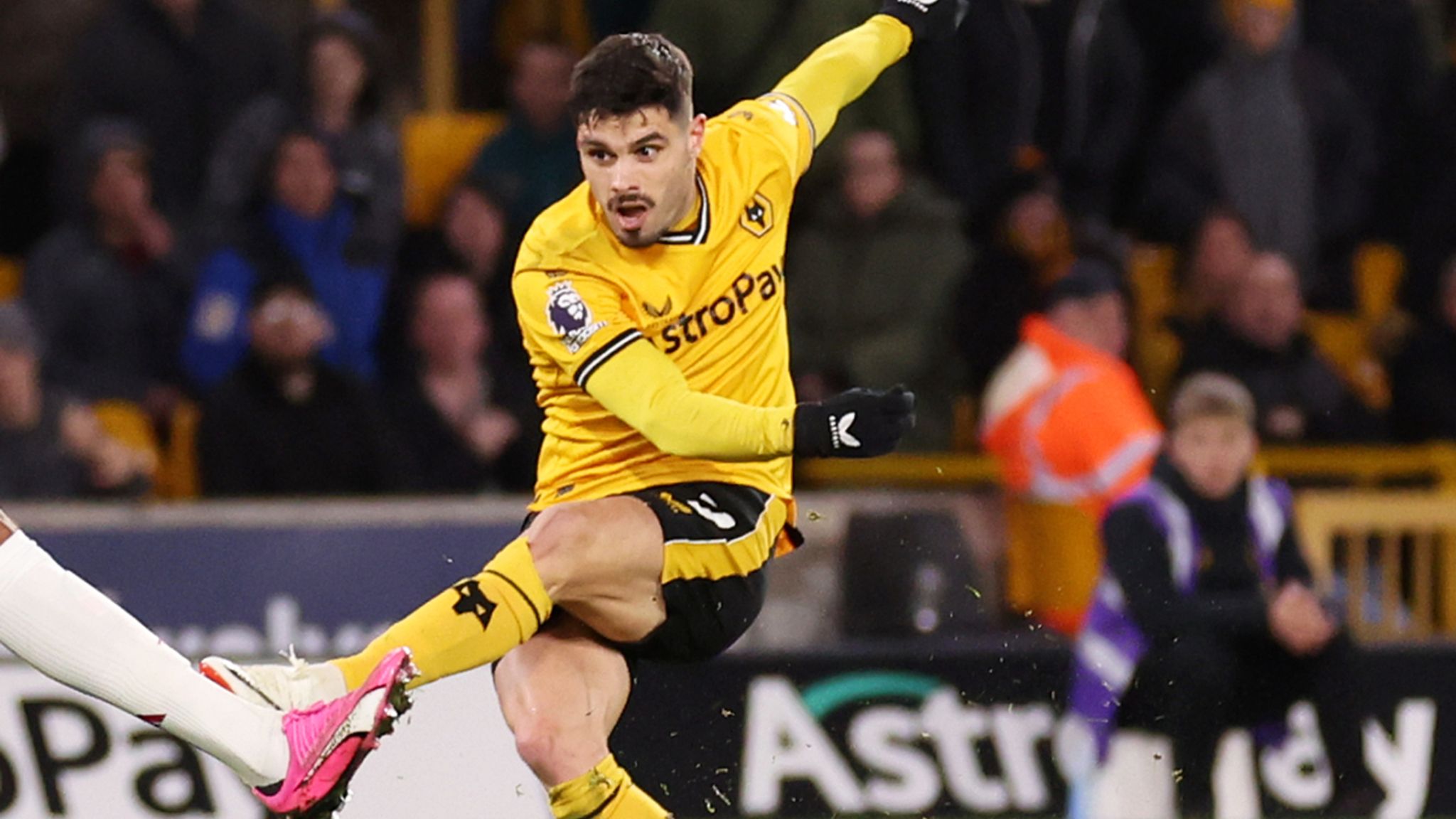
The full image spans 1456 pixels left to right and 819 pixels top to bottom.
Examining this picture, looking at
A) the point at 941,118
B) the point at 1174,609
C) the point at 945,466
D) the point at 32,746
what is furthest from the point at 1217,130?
the point at 32,746

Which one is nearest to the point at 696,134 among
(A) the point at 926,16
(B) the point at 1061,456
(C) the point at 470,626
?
(A) the point at 926,16

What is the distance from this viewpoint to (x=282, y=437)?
9.65 meters

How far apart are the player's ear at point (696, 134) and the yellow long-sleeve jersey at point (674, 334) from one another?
119 mm

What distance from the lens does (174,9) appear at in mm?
10289

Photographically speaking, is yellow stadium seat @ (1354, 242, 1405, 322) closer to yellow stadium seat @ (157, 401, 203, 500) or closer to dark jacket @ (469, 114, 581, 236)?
dark jacket @ (469, 114, 581, 236)

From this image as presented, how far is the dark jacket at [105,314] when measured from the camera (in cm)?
987

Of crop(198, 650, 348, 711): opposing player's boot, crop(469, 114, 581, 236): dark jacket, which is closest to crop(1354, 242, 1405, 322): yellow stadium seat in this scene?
crop(469, 114, 581, 236): dark jacket

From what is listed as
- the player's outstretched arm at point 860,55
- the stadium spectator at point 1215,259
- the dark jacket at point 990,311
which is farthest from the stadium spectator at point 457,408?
the player's outstretched arm at point 860,55

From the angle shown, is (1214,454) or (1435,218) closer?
(1214,454)

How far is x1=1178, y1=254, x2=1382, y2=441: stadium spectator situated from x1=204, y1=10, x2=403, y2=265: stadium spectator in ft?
10.3

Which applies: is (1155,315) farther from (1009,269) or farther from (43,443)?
(43,443)

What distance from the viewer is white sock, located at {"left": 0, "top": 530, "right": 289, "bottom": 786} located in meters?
5.72

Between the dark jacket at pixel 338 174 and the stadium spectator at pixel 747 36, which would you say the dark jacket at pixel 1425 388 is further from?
the dark jacket at pixel 338 174

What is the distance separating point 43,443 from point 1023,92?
12.9ft
